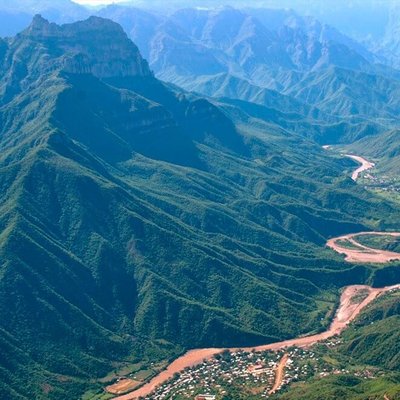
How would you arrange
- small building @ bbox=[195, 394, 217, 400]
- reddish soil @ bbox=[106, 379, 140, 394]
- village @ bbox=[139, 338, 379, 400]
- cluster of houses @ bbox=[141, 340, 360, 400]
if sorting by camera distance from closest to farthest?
small building @ bbox=[195, 394, 217, 400] → village @ bbox=[139, 338, 379, 400] → cluster of houses @ bbox=[141, 340, 360, 400] → reddish soil @ bbox=[106, 379, 140, 394]

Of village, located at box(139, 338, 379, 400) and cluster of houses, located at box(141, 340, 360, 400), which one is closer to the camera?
village, located at box(139, 338, 379, 400)

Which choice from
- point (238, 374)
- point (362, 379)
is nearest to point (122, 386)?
point (238, 374)

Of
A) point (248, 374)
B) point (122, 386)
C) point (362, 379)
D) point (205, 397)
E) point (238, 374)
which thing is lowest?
point (122, 386)

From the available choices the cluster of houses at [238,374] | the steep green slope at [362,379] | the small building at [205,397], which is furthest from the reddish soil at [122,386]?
the steep green slope at [362,379]

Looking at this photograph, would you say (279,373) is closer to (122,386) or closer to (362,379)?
(362,379)

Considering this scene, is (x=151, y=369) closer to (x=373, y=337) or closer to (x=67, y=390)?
(x=67, y=390)

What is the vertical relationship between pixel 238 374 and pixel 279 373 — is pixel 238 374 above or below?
below

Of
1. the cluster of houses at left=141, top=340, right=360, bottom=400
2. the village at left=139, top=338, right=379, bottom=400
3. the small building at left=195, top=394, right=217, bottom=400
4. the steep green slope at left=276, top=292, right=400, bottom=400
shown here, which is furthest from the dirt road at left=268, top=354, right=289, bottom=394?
the small building at left=195, top=394, right=217, bottom=400

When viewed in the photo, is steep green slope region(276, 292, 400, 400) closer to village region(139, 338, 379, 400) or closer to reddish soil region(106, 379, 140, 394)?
village region(139, 338, 379, 400)
